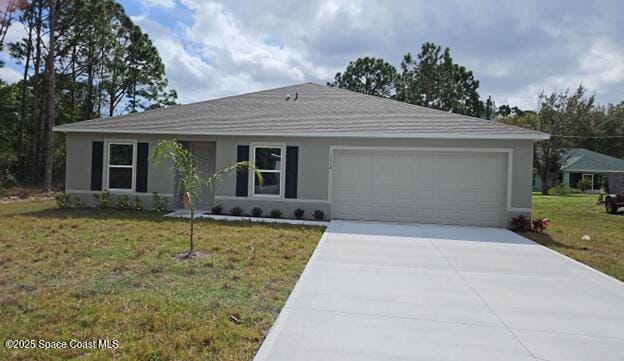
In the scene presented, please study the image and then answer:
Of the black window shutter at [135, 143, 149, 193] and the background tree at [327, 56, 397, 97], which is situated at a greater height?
the background tree at [327, 56, 397, 97]

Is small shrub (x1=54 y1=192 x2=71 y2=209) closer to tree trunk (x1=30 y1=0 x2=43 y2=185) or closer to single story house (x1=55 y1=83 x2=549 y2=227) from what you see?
single story house (x1=55 y1=83 x2=549 y2=227)

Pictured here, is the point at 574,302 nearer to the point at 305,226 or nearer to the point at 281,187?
the point at 305,226

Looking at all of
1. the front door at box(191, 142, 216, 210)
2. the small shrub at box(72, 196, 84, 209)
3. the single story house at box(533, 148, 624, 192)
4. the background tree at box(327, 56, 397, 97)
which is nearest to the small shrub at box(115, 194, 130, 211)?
the small shrub at box(72, 196, 84, 209)

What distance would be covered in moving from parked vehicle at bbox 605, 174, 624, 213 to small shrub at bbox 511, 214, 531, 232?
Answer: 8.76 metres

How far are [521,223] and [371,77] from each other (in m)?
29.0

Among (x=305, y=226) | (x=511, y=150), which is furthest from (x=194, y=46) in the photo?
(x=511, y=150)

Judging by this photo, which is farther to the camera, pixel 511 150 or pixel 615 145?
pixel 615 145

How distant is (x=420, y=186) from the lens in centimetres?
1099

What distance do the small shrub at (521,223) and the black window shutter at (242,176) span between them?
25.4 feet

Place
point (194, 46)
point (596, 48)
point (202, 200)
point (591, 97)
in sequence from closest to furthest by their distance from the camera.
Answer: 1. point (202, 200)
2. point (596, 48)
3. point (194, 46)
4. point (591, 97)

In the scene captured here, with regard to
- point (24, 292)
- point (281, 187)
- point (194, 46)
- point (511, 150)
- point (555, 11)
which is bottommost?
point (24, 292)

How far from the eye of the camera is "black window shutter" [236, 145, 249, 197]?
1159 cm

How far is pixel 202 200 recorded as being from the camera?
12891mm

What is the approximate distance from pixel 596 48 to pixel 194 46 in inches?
669
